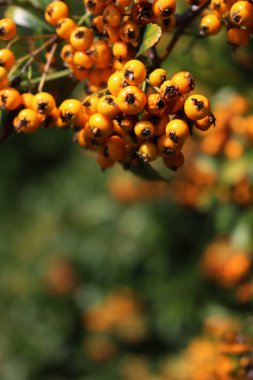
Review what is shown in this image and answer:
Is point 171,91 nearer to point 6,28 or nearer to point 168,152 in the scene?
point 168,152

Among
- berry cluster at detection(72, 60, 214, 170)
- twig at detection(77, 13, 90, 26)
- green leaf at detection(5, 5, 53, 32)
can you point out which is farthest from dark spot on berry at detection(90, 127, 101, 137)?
green leaf at detection(5, 5, 53, 32)

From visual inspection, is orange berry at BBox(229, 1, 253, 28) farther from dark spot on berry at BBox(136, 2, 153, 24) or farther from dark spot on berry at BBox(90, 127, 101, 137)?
dark spot on berry at BBox(90, 127, 101, 137)

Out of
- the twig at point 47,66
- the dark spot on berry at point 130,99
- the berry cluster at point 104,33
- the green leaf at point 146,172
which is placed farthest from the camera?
the green leaf at point 146,172

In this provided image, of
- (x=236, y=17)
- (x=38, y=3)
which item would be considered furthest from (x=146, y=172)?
(x=38, y=3)

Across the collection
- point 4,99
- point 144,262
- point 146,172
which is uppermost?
point 4,99

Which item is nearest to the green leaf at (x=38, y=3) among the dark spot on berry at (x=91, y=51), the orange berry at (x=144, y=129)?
the dark spot on berry at (x=91, y=51)

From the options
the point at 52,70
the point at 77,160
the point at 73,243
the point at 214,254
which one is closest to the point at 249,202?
the point at 214,254

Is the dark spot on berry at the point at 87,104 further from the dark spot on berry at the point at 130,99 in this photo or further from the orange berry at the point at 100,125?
the dark spot on berry at the point at 130,99
